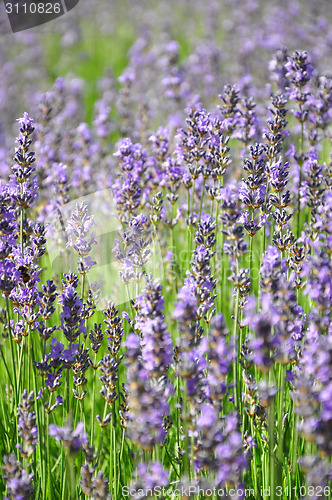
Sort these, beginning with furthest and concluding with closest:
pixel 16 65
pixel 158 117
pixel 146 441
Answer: pixel 16 65, pixel 158 117, pixel 146 441

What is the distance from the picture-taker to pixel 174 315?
185 centimetres

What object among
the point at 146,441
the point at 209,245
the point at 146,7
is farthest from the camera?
the point at 146,7

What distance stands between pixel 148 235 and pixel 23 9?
6.68 meters

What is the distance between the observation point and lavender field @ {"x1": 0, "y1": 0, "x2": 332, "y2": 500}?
6.03ft

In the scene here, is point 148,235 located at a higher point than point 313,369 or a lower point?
higher

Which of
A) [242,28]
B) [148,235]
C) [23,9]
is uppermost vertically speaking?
[242,28]

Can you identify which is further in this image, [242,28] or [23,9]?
[242,28]

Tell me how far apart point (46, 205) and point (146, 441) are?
3213 millimetres

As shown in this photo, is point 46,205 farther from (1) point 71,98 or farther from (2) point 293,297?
(1) point 71,98

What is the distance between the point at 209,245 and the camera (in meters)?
2.80

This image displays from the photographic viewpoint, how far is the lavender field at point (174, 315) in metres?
1.84

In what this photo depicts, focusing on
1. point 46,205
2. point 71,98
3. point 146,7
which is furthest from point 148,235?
point 146,7

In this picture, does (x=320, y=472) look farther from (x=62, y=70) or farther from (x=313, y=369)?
(x=62, y=70)

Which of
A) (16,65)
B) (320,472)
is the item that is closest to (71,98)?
(16,65)
